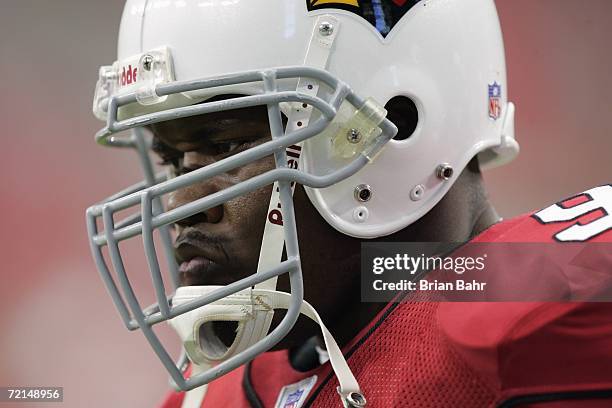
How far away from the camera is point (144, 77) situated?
94 cm

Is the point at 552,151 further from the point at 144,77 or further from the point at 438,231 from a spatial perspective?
the point at 144,77

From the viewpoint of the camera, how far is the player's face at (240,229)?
0.94 meters

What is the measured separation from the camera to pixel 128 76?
3.18 feet

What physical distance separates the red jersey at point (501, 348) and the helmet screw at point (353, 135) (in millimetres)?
193

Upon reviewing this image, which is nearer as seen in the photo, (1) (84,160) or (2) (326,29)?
(2) (326,29)

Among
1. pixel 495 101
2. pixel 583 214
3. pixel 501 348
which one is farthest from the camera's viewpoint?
pixel 495 101

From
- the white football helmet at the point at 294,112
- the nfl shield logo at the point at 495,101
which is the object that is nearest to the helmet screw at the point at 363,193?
the white football helmet at the point at 294,112

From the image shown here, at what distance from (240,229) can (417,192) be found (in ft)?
0.74

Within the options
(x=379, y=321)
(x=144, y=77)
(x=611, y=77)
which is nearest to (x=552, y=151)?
(x=611, y=77)

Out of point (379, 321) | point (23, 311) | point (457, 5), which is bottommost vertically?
point (23, 311)

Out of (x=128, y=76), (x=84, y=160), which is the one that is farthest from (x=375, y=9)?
(x=84, y=160)

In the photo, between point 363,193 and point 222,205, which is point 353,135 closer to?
point 363,193

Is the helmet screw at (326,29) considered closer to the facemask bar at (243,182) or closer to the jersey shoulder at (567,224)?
the facemask bar at (243,182)

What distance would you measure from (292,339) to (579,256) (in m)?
0.38
